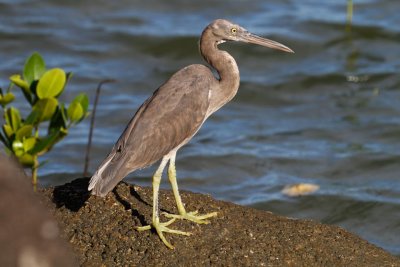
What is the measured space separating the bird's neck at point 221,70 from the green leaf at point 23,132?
149cm

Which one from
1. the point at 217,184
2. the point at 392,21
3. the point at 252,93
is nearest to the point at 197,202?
the point at 217,184

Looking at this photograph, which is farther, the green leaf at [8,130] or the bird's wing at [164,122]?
the green leaf at [8,130]

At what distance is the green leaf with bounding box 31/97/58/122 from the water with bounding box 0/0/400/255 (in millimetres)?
3490

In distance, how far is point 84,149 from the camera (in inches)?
480

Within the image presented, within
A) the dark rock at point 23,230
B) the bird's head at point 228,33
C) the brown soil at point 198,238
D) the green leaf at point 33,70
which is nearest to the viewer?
the dark rock at point 23,230

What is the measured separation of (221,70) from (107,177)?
152cm

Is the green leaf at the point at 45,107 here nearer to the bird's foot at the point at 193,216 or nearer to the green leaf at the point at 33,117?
the green leaf at the point at 33,117

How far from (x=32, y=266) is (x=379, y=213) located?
7.86m

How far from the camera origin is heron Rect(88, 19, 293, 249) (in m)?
6.53

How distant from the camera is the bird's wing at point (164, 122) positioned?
6.66 metres

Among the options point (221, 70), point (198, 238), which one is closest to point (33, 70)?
point (221, 70)

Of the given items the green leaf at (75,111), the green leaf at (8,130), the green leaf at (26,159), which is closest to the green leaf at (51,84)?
the green leaf at (75,111)

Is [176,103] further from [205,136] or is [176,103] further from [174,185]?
[205,136]

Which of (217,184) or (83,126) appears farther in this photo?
(83,126)
